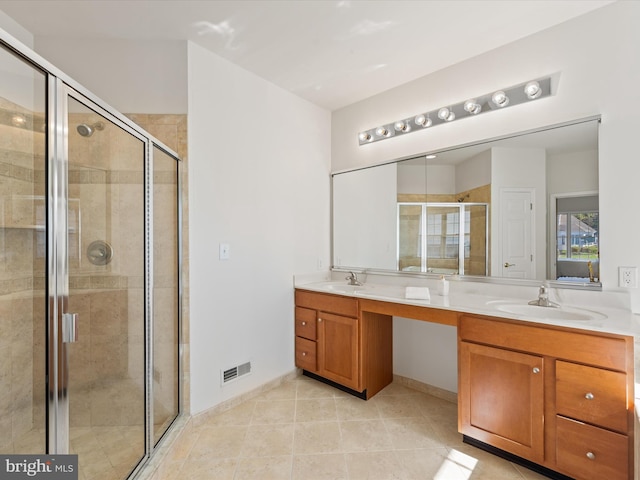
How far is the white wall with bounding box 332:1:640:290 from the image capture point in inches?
66.3

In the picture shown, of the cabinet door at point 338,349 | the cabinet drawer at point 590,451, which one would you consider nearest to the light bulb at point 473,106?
the cabinet door at point 338,349

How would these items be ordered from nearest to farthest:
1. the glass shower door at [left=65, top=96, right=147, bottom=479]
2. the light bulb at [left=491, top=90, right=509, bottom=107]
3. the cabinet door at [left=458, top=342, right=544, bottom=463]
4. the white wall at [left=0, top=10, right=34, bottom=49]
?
the glass shower door at [left=65, top=96, right=147, bottom=479]
the cabinet door at [left=458, top=342, right=544, bottom=463]
the white wall at [left=0, top=10, right=34, bottom=49]
the light bulb at [left=491, top=90, right=509, bottom=107]

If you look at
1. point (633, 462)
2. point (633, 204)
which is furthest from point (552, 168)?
point (633, 462)

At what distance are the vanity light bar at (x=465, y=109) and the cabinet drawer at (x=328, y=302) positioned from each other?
57.0 inches

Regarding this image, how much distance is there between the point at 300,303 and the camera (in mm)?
2742

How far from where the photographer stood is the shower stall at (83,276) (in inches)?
43.5

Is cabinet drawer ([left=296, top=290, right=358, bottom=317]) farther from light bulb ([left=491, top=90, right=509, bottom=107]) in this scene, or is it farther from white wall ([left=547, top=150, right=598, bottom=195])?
light bulb ([left=491, top=90, right=509, bottom=107])

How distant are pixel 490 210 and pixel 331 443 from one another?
1.85m

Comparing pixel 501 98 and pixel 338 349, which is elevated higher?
pixel 501 98

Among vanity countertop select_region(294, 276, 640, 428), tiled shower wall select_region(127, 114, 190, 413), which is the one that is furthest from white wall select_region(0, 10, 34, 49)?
vanity countertop select_region(294, 276, 640, 428)

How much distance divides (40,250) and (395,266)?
7.55 feet

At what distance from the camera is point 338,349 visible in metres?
2.46

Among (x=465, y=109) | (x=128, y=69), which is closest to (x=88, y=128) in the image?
(x=128, y=69)

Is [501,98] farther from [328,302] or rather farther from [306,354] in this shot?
[306,354]
